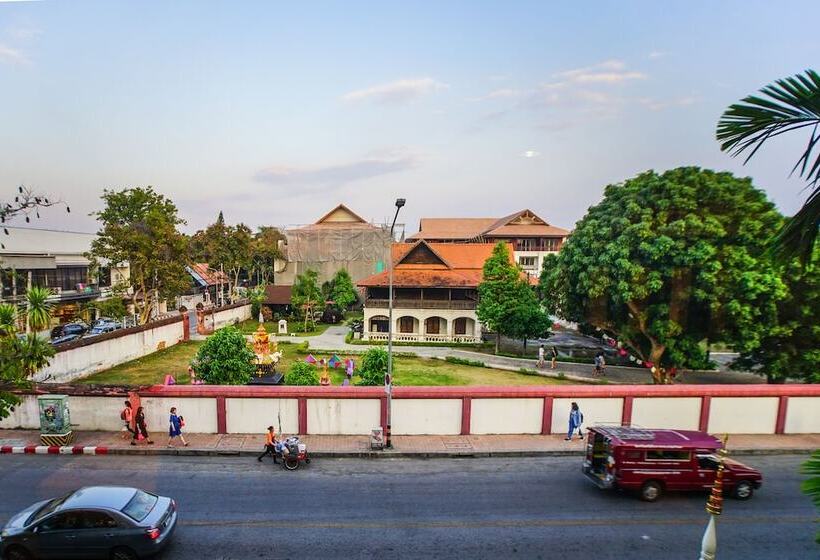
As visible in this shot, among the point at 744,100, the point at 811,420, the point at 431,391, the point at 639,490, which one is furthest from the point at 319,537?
the point at 811,420

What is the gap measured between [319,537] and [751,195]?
2568cm

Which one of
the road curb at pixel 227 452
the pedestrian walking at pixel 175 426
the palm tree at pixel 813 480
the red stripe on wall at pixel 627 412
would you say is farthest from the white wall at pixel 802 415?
the pedestrian walking at pixel 175 426

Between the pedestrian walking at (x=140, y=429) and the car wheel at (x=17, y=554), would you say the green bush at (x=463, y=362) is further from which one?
the car wheel at (x=17, y=554)

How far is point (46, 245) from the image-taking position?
45.2m

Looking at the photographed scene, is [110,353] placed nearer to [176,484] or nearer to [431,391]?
[176,484]

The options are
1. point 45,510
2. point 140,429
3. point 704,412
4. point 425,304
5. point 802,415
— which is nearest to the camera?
point 45,510

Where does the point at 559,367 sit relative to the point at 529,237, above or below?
below

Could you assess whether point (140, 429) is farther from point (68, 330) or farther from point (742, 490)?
point (68, 330)

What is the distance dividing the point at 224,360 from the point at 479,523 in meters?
14.4

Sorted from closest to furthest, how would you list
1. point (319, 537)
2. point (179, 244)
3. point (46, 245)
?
point (319, 537) < point (179, 244) < point (46, 245)

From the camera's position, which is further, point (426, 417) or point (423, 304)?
point (423, 304)

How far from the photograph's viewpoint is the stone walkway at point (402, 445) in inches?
627

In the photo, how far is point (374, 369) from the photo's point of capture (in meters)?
21.6

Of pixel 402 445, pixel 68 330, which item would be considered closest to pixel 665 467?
pixel 402 445
